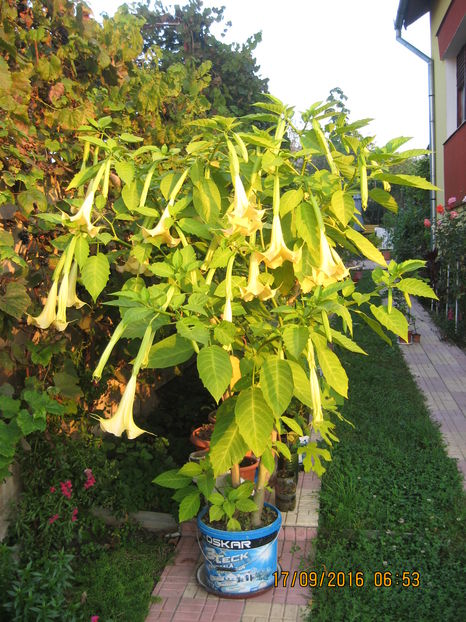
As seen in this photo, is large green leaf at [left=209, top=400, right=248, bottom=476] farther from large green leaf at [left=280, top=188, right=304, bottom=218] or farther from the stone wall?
the stone wall

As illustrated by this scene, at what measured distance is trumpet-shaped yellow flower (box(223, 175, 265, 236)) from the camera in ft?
5.04

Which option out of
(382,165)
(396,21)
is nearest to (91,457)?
(382,165)

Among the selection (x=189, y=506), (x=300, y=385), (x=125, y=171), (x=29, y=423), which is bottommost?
(x=189, y=506)

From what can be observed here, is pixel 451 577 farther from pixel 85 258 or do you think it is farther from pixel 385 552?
pixel 85 258

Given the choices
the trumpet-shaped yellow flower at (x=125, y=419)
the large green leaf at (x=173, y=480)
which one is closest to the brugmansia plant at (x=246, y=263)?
the trumpet-shaped yellow flower at (x=125, y=419)

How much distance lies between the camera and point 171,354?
1.84 m

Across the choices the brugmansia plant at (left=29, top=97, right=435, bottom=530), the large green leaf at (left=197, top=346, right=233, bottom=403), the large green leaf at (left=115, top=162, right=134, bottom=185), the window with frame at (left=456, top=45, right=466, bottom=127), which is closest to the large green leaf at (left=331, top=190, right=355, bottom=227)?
the brugmansia plant at (left=29, top=97, right=435, bottom=530)

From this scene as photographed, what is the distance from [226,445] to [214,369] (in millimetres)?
565

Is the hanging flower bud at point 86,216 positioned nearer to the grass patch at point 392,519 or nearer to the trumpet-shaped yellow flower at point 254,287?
the trumpet-shaped yellow flower at point 254,287

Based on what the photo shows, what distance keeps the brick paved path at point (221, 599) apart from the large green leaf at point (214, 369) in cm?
116

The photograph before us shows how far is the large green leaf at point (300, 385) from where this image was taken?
192 centimetres

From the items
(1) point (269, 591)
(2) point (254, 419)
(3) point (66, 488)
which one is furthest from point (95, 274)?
(1) point (269, 591)

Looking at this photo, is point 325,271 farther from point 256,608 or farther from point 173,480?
point 256,608

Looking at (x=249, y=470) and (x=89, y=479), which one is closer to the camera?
(x=89, y=479)
